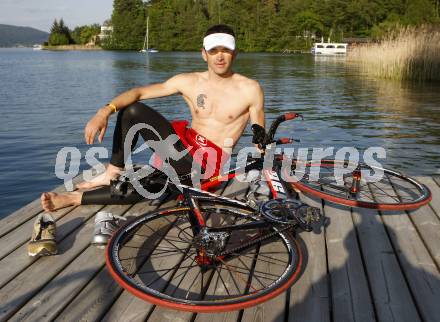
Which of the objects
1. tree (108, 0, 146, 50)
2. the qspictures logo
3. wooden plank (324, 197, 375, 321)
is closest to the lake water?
the qspictures logo

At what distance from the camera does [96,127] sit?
13.9 feet

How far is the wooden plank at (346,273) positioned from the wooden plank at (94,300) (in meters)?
1.62

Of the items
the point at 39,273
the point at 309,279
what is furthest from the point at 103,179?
the point at 309,279

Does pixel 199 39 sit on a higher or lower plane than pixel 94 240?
higher

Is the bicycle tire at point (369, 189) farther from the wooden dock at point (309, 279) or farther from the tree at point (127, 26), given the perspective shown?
the tree at point (127, 26)

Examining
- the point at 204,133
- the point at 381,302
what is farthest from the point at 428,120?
the point at 381,302

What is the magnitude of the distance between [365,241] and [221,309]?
6.75ft

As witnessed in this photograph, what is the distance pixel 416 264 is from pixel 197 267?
A: 6.41 feet

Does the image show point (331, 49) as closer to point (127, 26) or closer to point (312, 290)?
point (127, 26)

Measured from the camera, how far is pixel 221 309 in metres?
3.00

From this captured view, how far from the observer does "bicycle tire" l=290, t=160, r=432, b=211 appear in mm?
4865

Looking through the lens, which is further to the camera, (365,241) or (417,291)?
(365,241)

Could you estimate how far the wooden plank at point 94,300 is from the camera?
3146mm

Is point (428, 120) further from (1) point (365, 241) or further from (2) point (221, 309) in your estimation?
(2) point (221, 309)
